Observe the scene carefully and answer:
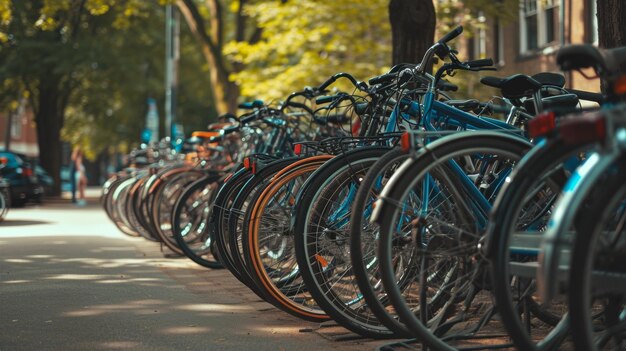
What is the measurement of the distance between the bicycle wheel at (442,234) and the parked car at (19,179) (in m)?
21.1

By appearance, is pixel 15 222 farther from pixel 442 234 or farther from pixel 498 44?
pixel 442 234

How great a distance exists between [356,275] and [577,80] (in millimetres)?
17441

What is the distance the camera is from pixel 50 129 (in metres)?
34.3

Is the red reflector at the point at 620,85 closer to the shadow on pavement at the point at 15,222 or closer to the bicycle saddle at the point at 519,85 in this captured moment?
the bicycle saddle at the point at 519,85

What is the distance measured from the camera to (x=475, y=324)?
15.9ft

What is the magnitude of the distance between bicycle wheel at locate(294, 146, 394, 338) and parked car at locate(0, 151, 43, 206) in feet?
66.2

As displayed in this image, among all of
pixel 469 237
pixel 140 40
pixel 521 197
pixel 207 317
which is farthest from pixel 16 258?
pixel 140 40

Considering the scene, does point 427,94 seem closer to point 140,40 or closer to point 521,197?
point 521,197

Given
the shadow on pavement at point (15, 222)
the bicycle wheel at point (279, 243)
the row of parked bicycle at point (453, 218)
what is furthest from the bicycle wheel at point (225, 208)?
the shadow on pavement at point (15, 222)

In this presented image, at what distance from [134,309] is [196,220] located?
297 cm

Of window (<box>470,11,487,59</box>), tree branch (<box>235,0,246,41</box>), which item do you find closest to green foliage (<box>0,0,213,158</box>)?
tree branch (<box>235,0,246,41</box>)

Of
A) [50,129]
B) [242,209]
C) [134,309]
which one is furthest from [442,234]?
[50,129]

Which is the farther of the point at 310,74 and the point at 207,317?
the point at 310,74

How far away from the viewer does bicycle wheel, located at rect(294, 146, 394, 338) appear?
5449 millimetres
